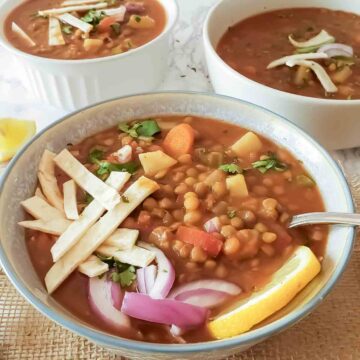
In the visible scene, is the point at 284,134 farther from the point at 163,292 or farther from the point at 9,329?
the point at 9,329

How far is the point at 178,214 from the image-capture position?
5.83ft

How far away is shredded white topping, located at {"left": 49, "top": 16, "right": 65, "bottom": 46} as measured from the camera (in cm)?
269

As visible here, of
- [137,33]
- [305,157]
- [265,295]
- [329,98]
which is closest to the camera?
[265,295]

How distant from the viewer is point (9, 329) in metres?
1.72

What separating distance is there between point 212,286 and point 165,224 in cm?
26

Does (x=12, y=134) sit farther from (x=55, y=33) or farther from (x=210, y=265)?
(x=210, y=265)

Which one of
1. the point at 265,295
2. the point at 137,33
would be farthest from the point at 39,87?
the point at 265,295

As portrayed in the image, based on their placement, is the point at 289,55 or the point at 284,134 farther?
the point at 289,55

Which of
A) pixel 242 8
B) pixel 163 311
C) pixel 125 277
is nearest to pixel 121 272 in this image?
pixel 125 277

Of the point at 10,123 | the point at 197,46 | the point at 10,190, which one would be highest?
the point at 10,190

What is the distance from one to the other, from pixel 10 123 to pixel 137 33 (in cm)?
78

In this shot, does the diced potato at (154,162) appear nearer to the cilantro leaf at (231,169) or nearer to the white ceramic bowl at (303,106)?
the cilantro leaf at (231,169)

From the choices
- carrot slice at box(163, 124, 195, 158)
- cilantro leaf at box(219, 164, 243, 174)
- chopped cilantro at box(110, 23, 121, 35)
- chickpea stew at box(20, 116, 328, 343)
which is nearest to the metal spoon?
chickpea stew at box(20, 116, 328, 343)

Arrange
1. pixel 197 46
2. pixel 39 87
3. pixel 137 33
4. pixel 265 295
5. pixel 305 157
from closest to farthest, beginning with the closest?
pixel 265 295 → pixel 305 157 → pixel 39 87 → pixel 137 33 → pixel 197 46
